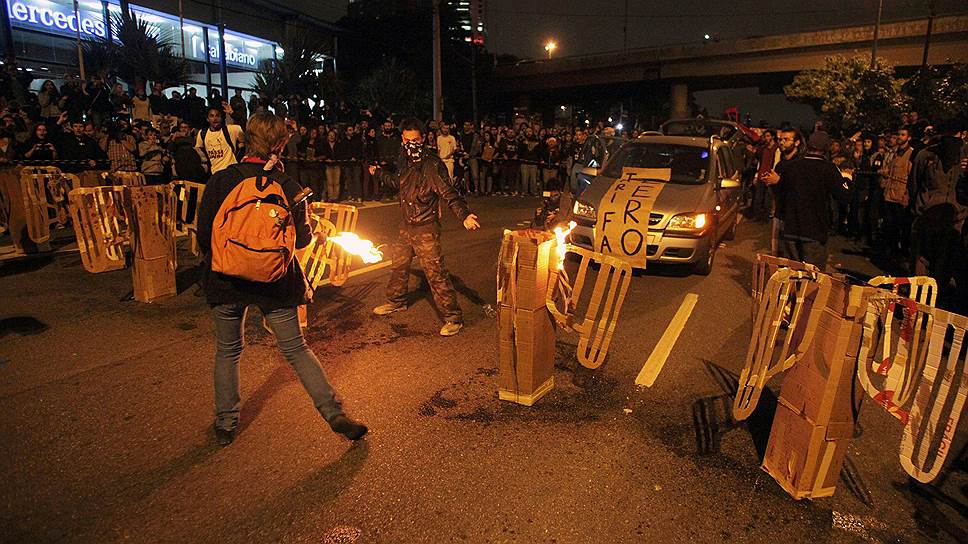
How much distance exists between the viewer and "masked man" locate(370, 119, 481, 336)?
5.99 meters

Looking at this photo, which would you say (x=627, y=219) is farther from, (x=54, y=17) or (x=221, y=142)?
(x=54, y=17)

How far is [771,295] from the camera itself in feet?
12.3

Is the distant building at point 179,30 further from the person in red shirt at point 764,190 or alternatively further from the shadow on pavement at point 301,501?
the shadow on pavement at point 301,501

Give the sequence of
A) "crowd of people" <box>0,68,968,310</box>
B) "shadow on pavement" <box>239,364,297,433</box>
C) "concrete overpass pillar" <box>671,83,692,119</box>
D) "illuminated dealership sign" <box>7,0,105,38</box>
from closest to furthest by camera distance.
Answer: "shadow on pavement" <box>239,364,297,433</box> → "crowd of people" <box>0,68,968,310</box> → "illuminated dealership sign" <box>7,0,105,38</box> → "concrete overpass pillar" <box>671,83,692,119</box>

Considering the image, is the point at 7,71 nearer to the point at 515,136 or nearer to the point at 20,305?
the point at 20,305

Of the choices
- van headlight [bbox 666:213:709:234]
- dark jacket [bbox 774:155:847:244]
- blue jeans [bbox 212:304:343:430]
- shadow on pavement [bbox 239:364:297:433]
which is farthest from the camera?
van headlight [bbox 666:213:709:234]

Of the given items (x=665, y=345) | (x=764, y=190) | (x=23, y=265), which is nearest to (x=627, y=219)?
(x=665, y=345)

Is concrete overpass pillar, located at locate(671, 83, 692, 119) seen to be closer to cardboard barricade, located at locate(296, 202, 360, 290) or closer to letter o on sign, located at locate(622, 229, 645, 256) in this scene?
letter o on sign, located at locate(622, 229, 645, 256)

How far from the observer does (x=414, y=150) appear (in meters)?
6.02

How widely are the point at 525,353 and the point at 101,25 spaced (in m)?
27.6

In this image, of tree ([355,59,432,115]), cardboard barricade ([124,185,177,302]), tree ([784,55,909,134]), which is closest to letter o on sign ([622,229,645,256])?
cardboard barricade ([124,185,177,302])

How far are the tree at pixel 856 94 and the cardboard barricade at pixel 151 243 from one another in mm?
32415

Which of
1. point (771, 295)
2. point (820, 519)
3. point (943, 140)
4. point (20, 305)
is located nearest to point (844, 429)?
point (820, 519)

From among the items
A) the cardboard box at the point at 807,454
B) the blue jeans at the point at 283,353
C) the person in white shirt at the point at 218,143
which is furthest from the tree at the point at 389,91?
the cardboard box at the point at 807,454
